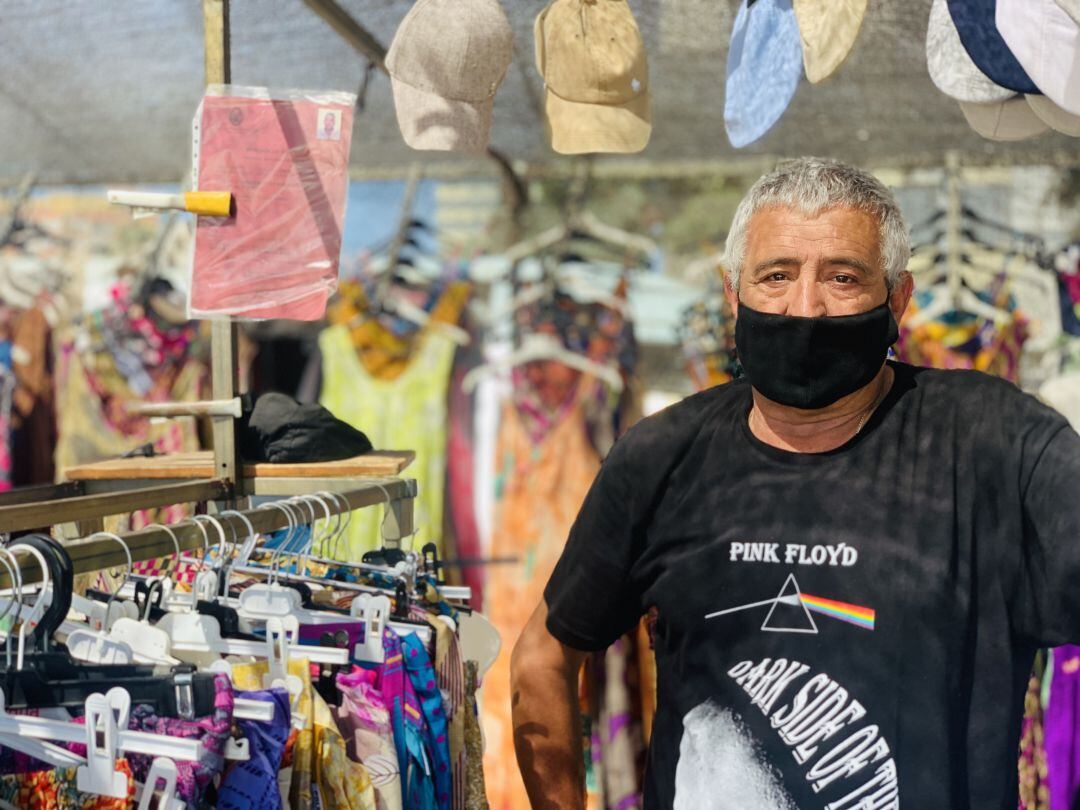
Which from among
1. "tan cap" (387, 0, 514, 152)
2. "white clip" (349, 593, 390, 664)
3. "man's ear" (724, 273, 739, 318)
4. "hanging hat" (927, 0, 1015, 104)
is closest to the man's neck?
"man's ear" (724, 273, 739, 318)

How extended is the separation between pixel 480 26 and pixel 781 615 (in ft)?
3.98

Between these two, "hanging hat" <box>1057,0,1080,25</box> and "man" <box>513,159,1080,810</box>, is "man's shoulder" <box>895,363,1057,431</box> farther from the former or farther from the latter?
"hanging hat" <box>1057,0,1080,25</box>

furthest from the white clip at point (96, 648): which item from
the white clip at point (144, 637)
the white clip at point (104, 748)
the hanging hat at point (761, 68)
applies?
the hanging hat at point (761, 68)

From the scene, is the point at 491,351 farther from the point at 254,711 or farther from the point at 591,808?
the point at 254,711

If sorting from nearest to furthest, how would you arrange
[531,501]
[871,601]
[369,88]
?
1. [871,601]
2. [369,88]
3. [531,501]

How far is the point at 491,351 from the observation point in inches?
152

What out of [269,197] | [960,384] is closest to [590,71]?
[269,197]

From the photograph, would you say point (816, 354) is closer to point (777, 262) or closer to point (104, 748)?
point (777, 262)

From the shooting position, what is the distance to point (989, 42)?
1.53m

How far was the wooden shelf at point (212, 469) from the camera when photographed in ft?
6.77

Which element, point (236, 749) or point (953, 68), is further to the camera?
Answer: point (953, 68)

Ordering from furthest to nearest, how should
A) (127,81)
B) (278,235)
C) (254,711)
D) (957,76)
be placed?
1. (127,81)
2. (278,235)
3. (957,76)
4. (254,711)

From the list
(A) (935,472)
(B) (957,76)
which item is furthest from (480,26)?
(A) (935,472)

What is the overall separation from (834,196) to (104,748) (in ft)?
3.47
